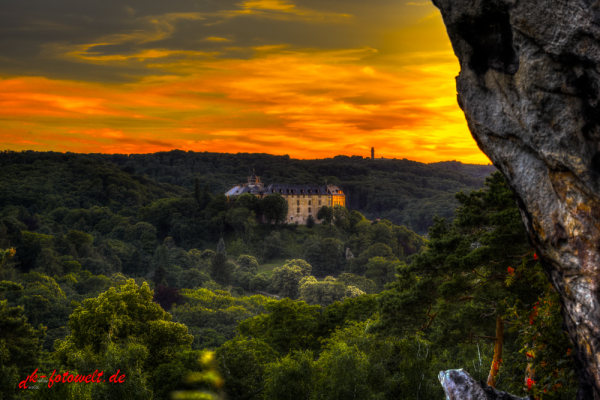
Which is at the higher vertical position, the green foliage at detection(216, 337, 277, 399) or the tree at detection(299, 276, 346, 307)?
the green foliage at detection(216, 337, 277, 399)

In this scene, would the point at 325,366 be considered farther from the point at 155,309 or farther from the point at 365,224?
the point at 365,224

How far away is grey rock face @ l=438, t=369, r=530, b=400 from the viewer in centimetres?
756

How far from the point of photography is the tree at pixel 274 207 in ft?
289

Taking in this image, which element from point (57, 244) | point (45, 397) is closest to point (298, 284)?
point (57, 244)

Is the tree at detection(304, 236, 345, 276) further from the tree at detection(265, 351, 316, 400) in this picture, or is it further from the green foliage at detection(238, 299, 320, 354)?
the tree at detection(265, 351, 316, 400)

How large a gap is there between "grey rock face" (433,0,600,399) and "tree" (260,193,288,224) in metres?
81.0

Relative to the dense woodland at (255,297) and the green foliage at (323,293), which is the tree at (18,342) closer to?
the dense woodland at (255,297)

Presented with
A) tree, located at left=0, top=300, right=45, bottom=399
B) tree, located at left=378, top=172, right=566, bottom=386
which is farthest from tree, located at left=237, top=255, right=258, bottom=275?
tree, located at left=378, top=172, right=566, bottom=386

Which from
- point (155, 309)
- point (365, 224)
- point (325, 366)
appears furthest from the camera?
point (365, 224)

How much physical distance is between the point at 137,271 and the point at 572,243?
73.6 metres

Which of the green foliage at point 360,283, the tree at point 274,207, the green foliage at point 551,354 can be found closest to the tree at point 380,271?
the green foliage at point 360,283

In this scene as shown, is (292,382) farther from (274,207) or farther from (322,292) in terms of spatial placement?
(274,207)

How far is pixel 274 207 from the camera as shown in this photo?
8794cm

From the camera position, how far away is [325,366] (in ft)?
54.0
